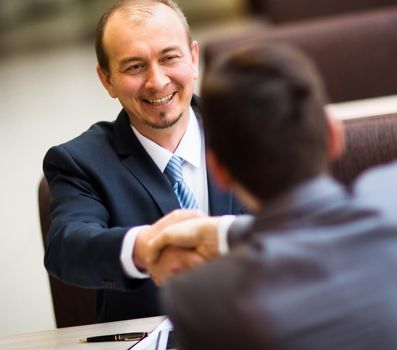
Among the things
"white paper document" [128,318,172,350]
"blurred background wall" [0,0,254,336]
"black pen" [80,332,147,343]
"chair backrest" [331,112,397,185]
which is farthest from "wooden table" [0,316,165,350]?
"blurred background wall" [0,0,254,336]

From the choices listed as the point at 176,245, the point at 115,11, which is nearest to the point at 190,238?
the point at 176,245

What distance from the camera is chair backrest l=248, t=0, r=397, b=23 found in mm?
6438

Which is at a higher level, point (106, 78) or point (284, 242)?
point (106, 78)

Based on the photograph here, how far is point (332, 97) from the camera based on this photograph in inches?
171

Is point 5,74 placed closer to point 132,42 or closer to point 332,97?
point 332,97

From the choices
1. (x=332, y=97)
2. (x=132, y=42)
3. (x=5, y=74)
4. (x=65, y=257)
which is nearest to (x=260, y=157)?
(x=65, y=257)

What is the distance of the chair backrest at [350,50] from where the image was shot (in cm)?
415

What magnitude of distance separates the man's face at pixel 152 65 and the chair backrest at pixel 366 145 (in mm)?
436

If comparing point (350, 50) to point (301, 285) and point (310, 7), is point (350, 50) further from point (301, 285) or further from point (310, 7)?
point (301, 285)

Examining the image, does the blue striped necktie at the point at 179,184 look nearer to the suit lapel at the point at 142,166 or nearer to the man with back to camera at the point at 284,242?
the suit lapel at the point at 142,166

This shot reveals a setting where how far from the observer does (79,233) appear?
1975 millimetres

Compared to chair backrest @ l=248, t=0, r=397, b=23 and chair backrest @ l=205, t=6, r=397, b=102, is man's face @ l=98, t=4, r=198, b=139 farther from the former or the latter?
chair backrest @ l=248, t=0, r=397, b=23

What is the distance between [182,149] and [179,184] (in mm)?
77

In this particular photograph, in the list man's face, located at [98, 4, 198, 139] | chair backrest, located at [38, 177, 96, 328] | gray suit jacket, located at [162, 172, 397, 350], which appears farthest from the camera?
chair backrest, located at [38, 177, 96, 328]
